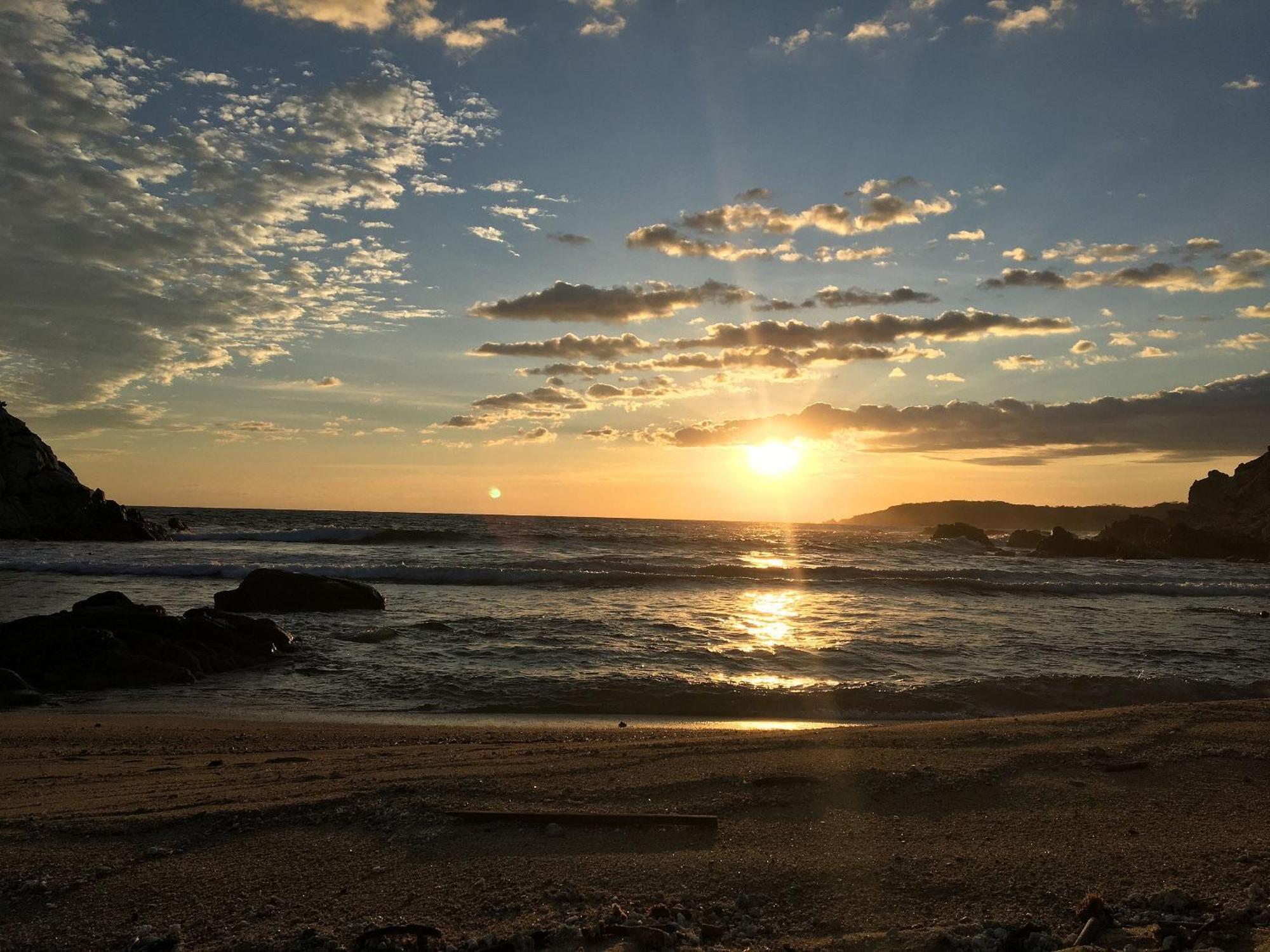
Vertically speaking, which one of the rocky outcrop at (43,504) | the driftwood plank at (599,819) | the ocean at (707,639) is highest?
the rocky outcrop at (43,504)

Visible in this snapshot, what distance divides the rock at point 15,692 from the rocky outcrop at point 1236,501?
2402 inches

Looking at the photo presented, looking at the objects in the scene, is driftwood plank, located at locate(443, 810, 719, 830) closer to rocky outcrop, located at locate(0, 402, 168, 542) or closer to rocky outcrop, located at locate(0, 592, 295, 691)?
rocky outcrop, located at locate(0, 592, 295, 691)

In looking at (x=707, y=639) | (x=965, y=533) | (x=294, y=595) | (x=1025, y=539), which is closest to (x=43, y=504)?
(x=294, y=595)

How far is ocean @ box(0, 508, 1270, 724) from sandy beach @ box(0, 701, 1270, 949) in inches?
132

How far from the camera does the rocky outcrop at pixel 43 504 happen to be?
4725 centimetres

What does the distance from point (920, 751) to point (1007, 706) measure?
466 cm

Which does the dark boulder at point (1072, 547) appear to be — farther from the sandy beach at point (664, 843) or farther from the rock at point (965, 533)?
the sandy beach at point (664, 843)

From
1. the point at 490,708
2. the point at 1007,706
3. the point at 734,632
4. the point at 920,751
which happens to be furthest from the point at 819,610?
Result: the point at 920,751

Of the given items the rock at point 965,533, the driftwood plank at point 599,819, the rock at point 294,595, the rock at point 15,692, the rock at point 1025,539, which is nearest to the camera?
the driftwood plank at point 599,819

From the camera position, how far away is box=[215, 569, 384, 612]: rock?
1928 cm

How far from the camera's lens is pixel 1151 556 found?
51031 mm

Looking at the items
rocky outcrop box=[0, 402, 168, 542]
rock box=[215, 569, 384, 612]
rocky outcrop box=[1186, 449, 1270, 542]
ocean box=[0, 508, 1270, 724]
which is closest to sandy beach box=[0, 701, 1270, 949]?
ocean box=[0, 508, 1270, 724]

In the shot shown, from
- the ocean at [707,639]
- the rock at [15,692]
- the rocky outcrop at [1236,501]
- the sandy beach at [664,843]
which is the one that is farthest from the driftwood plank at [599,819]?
the rocky outcrop at [1236,501]

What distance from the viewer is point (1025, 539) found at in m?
64.4
